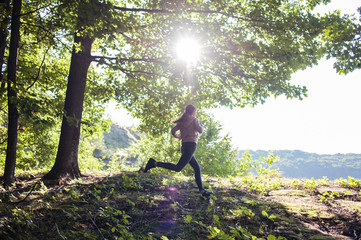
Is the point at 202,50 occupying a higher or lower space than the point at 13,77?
higher

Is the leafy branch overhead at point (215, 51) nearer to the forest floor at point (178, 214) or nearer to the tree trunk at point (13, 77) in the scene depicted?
the tree trunk at point (13, 77)

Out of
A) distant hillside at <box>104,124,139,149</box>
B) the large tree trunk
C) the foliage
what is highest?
the foliage

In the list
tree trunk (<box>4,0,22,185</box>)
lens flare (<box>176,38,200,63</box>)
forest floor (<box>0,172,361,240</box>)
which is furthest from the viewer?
lens flare (<box>176,38,200,63</box>)

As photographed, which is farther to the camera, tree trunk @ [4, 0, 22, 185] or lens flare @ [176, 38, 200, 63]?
lens flare @ [176, 38, 200, 63]

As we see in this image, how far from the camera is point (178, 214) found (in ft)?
15.3

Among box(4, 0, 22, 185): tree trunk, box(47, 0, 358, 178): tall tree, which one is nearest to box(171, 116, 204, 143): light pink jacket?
box(47, 0, 358, 178): tall tree

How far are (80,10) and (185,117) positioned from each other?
3511 mm

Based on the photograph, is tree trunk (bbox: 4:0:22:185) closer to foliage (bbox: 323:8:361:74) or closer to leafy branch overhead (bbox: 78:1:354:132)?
leafy branch overhead (bbox: 78:1:354:132)

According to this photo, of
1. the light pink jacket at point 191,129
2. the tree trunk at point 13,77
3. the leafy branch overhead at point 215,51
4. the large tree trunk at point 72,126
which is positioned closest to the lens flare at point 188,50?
the leafy branch overhead at point 215,51

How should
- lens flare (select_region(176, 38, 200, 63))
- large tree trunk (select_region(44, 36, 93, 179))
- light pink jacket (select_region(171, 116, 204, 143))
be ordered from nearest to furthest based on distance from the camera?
light pink jacket (select_region(171, 116, 204, 143))
lens flare (select_region(176, 38, 200, 63))
large tree trunk (select_region(44, 36, 93, 179))

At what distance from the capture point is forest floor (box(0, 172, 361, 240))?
346 cm

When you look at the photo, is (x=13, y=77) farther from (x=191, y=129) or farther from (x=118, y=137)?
(x=118, y=137)

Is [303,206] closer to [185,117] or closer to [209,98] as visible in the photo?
[185,117]

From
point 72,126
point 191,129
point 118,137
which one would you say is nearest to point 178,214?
point 191,129
